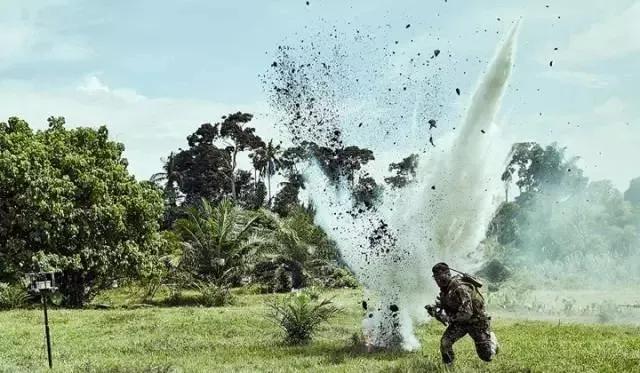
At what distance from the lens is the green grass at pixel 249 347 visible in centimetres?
1370

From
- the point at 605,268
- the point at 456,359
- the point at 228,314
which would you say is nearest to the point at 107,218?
the point at 228,314

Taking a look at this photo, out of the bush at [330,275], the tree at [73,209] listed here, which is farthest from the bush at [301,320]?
the bush at [330,275]

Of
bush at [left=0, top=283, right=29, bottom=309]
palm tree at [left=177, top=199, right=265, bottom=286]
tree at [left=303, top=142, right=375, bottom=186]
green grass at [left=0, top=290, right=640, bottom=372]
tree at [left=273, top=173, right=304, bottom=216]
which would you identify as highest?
tree at [left=273, top=173, right=304, bottom=216]

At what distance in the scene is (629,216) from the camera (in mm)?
43906

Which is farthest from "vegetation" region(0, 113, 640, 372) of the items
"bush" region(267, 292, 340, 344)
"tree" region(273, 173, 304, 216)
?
"tree" region(273, 173, 304, 216)

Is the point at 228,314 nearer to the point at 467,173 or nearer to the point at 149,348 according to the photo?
the point at 149,348

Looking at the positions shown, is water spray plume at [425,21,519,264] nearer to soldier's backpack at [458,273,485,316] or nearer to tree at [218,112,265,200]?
soldier's backpack at [458,273,485,316]

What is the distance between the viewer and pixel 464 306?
13.5 meters

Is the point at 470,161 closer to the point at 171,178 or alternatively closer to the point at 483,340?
the point at 483,340

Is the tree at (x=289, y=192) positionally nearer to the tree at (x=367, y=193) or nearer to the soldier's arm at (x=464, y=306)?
the tree at (x=367, y=193)

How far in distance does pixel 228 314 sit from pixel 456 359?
11669mm

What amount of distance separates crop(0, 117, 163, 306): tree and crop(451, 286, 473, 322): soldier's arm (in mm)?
19704

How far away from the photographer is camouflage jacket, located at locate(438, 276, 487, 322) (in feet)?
44.1

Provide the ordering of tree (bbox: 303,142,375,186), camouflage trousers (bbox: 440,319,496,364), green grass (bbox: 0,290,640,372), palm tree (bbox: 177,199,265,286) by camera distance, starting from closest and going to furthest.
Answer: camouflage trousers (bbox: 440,319,496,364) < green grass (bbox: 0,290,640,372) < tree (bbox: 303,142,375,186) < palm tree (bbox: 177,199,265,286)
